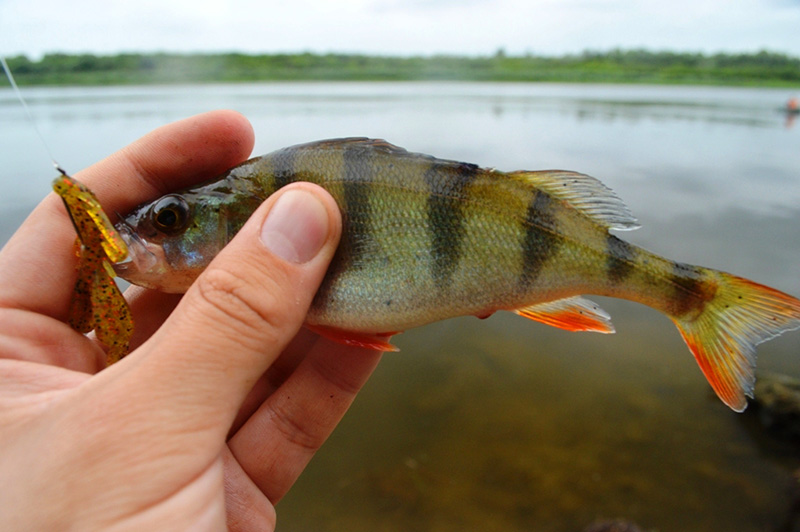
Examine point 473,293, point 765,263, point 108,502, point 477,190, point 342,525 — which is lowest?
point 342,525

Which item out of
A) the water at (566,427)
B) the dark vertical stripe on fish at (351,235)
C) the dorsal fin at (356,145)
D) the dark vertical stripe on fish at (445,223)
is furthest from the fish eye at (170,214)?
the water at (566,427)

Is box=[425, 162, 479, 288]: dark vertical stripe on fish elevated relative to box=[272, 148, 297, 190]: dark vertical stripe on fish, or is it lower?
lower

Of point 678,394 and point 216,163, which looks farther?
point 678,394

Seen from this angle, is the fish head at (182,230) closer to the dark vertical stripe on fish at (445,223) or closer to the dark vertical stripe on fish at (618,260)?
the dark vertical stripe on fish at (445,223)

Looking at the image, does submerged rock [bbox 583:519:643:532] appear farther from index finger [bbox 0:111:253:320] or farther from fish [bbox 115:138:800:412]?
index finger [bbox 0:111:253:320]

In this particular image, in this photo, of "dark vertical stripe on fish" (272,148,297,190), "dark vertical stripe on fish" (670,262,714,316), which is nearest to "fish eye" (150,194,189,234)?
"dark vertical stripe on fish" (272,148,297,190)

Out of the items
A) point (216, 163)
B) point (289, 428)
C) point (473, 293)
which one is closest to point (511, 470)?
point (289, 428)

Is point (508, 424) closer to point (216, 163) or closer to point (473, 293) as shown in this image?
point (473, 293)

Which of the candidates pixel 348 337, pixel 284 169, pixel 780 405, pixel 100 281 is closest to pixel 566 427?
pixel 780 405
